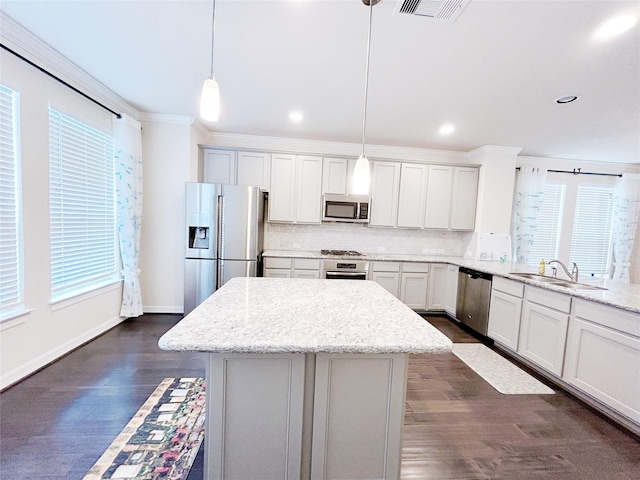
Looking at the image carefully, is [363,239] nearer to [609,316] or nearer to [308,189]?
[308,189]

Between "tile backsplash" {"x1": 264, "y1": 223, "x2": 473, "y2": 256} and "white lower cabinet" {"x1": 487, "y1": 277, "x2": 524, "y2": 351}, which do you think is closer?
"white lower cabinet" {"x1": 487, "y1": 277, "x2": 524, "y2": 351}

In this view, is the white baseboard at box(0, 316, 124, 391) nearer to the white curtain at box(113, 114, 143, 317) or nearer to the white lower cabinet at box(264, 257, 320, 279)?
the white curtain at box(113, 114, 143, 317)

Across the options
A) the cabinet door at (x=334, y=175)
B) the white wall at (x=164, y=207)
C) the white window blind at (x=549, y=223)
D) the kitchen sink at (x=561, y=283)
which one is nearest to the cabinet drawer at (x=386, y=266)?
the cabinet door at (x=334, y=175)

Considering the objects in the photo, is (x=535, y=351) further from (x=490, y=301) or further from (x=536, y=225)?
(x=536, y=225)

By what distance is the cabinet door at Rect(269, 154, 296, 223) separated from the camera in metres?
4.16

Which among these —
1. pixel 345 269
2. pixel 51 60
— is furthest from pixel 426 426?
pixel 51 60

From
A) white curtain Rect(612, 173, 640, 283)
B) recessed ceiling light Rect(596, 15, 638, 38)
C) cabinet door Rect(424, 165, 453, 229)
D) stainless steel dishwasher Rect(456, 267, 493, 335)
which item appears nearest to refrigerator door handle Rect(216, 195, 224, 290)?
cabinet door Rect(424, 165, 453, 229)

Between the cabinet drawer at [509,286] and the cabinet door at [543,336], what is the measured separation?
0.43ft

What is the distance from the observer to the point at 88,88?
8.98 feet

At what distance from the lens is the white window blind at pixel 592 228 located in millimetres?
4812

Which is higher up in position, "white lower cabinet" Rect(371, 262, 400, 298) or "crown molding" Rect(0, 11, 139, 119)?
"crown molding" Rect(0, 11, 139, 119)

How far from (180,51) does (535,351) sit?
3949mm

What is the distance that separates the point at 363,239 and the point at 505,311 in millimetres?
2154

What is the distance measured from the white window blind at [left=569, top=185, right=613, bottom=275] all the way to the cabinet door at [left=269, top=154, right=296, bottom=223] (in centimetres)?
472
